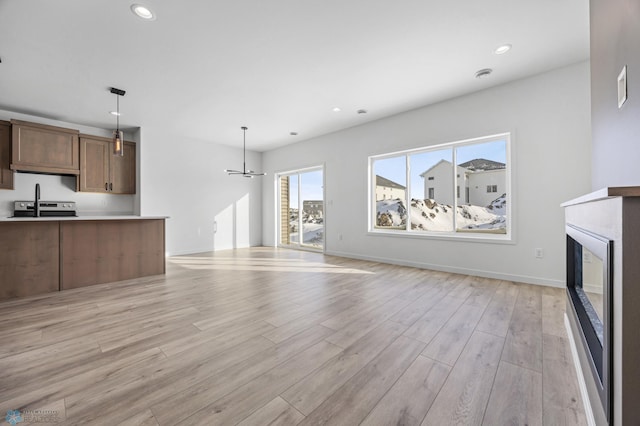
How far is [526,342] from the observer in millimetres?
1916

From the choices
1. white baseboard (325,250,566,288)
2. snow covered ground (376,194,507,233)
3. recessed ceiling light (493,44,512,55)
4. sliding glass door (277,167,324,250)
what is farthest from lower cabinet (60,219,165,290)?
recessed ceiling light (493,44,512,55)

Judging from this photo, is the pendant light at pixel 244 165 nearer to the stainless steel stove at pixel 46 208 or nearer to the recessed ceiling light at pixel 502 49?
the stainless steel stove at pixel 46 208

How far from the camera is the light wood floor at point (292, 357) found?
128 cm

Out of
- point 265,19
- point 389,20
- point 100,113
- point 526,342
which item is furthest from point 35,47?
point 526,342

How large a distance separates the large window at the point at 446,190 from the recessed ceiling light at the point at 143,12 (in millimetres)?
3970

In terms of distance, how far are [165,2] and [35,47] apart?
1.83 metres

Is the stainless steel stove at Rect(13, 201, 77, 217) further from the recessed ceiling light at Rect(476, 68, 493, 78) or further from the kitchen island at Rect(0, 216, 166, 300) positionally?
the recessed ceiling light at Rect(476, 68, 493, 78)

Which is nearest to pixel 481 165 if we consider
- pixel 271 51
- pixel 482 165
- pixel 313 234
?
pixel 482 165


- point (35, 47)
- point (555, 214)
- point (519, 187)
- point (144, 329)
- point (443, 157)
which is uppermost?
point (35, 47)

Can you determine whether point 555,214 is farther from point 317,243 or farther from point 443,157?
point 317,243

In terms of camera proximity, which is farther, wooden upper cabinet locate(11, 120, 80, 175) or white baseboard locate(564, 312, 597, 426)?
wooden upper cabinet locate(11, 120, 80, 175)

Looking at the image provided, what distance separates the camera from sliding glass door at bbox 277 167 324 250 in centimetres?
643
